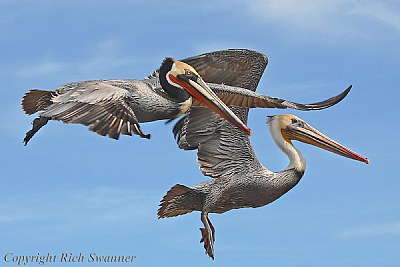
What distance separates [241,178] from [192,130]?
3.43 feet

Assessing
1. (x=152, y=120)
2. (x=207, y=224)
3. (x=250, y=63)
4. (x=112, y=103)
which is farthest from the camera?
(x=250, y=63)

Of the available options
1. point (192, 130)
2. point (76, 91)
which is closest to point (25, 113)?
point (76, 91)

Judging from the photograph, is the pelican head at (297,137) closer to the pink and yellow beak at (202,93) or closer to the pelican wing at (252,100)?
the pelican wing at (252,100)

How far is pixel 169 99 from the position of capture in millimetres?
12203

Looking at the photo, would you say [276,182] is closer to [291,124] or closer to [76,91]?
[291,124]

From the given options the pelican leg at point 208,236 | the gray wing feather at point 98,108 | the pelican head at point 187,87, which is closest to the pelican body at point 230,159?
the pelican leg at point 208,236

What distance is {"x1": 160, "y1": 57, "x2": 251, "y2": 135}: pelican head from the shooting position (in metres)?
12.4

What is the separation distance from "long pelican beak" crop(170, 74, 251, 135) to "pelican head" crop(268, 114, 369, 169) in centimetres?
157

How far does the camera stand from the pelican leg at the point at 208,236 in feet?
42.4

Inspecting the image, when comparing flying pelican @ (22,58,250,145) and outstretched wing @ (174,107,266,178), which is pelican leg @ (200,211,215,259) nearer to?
outstretched wing @ (174,107,266,178)

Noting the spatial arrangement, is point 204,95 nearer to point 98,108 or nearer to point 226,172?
point 226,172

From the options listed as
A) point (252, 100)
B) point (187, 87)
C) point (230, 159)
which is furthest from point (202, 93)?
point (230, 159)

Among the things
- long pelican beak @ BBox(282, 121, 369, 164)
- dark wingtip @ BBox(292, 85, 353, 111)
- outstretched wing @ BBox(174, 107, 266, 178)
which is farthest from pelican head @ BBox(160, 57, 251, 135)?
long pelican beak @ BBox(282, 121, 369, 164)

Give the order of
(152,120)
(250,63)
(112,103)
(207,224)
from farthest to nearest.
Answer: (250,63)
(207,224)
(152,120)
(112,103)
